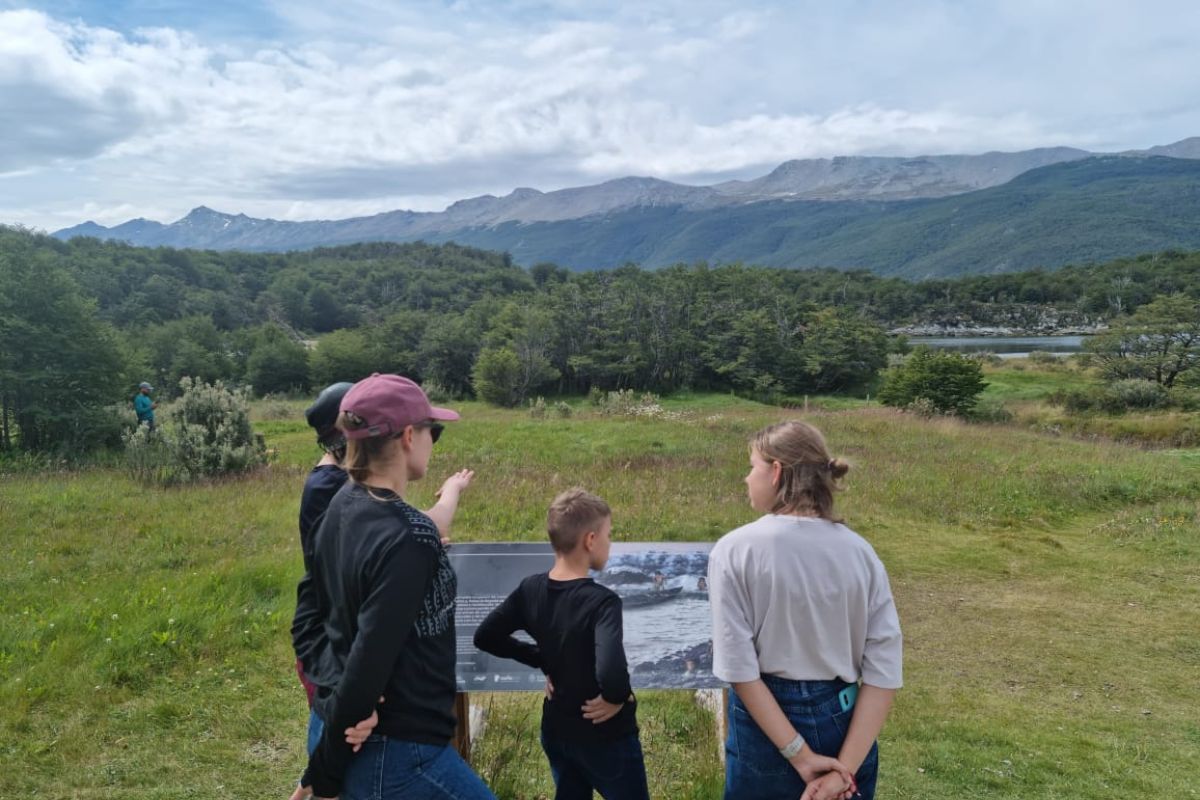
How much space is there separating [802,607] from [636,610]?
163 centimetres

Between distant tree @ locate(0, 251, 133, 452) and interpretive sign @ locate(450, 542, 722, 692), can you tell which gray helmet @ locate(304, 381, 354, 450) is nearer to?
interpretive sign @ locate(450, 542, 722, 692)

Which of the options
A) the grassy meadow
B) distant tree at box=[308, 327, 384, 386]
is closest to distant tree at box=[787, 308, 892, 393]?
the grassy meadow

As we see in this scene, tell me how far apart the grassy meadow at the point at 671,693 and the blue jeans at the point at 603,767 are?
1240mm

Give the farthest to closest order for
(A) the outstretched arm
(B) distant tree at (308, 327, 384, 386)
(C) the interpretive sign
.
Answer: (B) distant tree at (308, 327, 384, 386) → (C) the interpretive sign → (A) the outstretched arm

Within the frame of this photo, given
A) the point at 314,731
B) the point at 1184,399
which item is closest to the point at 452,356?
the point at 1184,399

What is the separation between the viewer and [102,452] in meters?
14.9

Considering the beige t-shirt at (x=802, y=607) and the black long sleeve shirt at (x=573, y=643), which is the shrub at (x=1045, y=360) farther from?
the black long sleeve shirt at (x=573, y=643)

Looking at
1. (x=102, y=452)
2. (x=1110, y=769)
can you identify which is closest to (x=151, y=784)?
(x=1110, y=769)

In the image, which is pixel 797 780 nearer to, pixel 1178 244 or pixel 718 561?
pixel 718 561

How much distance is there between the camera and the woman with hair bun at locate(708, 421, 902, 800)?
204 cm

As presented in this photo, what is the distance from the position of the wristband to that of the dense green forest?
17471mm

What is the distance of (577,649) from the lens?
2453 mm

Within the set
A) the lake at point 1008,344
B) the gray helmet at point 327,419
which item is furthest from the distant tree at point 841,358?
the gray helmet at point 327,419

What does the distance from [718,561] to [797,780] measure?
0.68m
